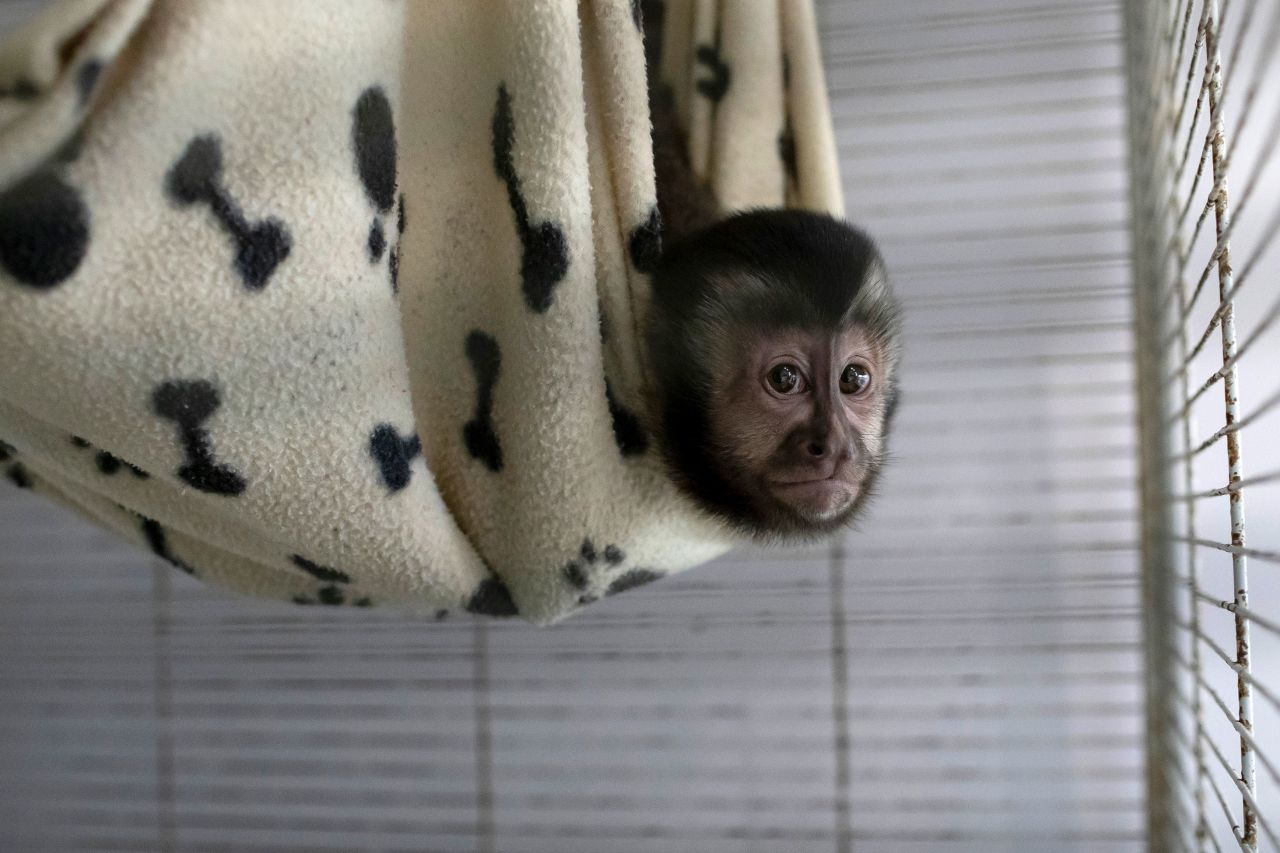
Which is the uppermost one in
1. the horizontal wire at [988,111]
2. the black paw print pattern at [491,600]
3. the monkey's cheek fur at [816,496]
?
the horizontal wire at [988,111]

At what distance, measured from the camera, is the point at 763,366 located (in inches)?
47.6

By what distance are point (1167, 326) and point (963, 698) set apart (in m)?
0.74

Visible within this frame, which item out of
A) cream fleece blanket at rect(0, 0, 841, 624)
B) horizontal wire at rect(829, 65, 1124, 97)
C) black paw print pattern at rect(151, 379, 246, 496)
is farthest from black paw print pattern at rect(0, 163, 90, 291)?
horizontal wire at rect(829, 65, 1124, 97)

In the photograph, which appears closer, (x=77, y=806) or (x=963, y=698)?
(x=963, y=698)

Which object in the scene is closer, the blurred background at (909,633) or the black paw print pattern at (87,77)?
the black paw print pattern at (87,77)

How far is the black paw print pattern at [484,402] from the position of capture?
1053mm

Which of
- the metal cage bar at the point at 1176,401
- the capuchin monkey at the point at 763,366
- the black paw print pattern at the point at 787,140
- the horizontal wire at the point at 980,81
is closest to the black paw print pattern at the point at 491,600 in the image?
the capuchin monkey at the point at 763,366

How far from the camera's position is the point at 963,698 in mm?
1844

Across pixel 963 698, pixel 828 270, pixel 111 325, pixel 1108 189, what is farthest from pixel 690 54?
pixel 963 698

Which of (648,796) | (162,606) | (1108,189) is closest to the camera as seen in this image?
(1108,189)

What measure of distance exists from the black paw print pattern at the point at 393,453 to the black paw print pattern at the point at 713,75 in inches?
27.7

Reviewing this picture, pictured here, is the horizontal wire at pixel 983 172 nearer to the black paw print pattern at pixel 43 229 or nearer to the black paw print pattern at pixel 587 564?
the black paw print pattern at pixel 587 564

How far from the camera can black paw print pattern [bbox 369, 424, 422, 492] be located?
97cm

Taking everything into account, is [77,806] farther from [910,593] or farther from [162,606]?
[910,593]
